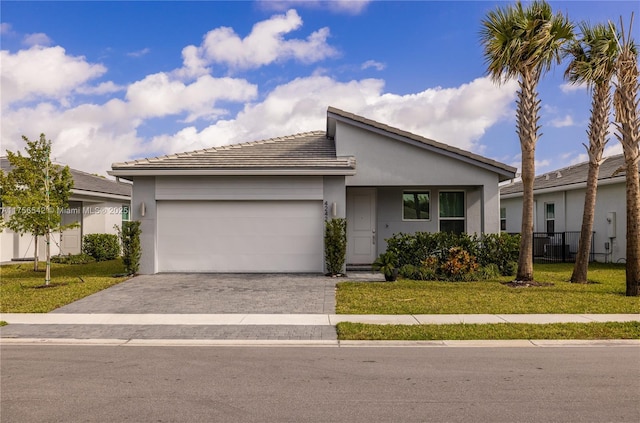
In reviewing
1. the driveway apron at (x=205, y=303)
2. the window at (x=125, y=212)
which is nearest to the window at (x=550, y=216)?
the driveway apron at (x=205, y=303)

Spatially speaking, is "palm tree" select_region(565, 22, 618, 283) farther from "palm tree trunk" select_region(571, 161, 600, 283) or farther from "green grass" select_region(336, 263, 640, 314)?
"green grass" select_region(336, 263, 640, 314)

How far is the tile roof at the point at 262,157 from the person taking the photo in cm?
1515

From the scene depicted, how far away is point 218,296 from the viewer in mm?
11922

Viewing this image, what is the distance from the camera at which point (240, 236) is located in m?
15.6

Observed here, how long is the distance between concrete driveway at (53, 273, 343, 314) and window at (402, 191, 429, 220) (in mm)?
4658

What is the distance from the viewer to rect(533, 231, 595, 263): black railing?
70.1ft

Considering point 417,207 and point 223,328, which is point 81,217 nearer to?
point 417,207

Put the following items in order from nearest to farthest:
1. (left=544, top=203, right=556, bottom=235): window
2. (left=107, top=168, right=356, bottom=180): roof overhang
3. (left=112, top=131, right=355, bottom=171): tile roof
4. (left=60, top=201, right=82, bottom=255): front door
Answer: (left=107, top=168, right=356, bottom=180): roof overhang
(left=112, top=131, right=355, bottom=171): tile roof
(left=60, top=201, right=82, bottom=255): front door
(left=544, top=203, right=556, bottom=235): window

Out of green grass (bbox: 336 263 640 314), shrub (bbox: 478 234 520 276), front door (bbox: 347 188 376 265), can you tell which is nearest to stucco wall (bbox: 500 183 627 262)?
green grass (bbox: 336 263 640 314)

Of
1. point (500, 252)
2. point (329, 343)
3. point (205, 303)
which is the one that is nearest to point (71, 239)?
point (205, 303)

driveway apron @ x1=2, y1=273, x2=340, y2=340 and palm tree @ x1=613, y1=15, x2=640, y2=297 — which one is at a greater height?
palm tree @ x1=613, y1=15, x2=640, y2=297

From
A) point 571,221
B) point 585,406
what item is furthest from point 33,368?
point 571,221

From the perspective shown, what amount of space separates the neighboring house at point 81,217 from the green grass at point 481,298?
47.0 feet

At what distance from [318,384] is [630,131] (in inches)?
423
